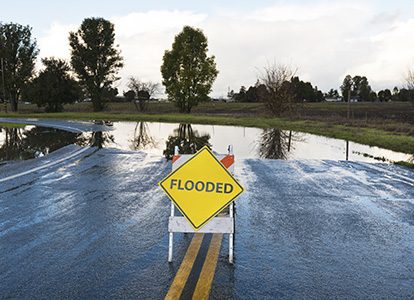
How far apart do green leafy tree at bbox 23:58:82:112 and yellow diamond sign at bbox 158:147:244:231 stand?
57.4 metres

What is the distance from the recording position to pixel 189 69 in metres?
54.5

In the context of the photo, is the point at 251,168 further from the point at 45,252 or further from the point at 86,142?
the point at 86,142

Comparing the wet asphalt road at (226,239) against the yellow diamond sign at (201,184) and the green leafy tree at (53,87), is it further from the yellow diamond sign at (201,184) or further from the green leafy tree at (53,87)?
the green leafy tree at (53,87)

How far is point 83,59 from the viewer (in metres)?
58.5

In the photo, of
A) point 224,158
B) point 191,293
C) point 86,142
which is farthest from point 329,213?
point 86,142

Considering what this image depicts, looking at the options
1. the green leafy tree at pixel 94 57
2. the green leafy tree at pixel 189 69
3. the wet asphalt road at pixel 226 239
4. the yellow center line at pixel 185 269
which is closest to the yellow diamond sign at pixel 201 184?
the yellow center line at pixel 185 269

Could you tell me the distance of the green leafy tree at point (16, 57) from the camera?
193 ft

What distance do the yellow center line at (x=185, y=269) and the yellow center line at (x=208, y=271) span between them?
163 millimetres

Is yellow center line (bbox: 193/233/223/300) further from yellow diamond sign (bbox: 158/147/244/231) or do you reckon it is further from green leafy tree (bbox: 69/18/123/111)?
green leafy tree (bbox: 69/18/123/111)

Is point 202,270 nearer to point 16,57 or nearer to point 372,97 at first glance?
point 16,57

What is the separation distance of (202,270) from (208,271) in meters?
0.07

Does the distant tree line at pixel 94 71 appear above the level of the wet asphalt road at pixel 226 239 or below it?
above

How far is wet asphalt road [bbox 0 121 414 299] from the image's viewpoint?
4000 millimetres

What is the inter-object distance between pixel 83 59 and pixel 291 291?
60169mm
